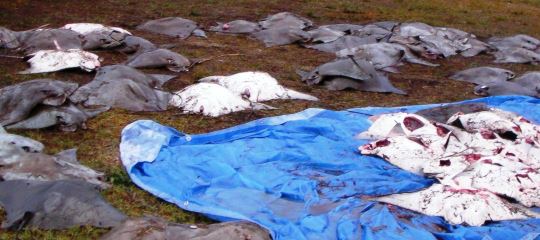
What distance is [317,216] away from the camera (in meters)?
3.60

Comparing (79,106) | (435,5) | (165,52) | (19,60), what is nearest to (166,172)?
(79,106)

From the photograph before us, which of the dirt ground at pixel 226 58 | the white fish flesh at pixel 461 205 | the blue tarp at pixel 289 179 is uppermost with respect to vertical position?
the white fish flesh at pixel 461 205

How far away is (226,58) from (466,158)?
3880 mm

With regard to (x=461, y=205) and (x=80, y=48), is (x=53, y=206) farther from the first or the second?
(x=80, y=48)

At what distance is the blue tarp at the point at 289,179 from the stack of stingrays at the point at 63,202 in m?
0.36

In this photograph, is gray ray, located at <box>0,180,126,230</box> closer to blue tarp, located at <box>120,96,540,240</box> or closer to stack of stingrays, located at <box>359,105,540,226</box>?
blue tarp, located at <box>120,96,540,240</box>

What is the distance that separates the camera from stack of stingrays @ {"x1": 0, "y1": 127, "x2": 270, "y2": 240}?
313 centimetres

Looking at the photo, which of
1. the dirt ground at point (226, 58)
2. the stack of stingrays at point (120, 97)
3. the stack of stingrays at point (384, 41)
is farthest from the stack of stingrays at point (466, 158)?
the stack of stingrays at point (384, 41)

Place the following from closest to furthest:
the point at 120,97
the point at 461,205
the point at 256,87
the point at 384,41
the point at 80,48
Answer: the point at 461,205, the point at 120,97, the point at 256,87, the point at 80,48, the point at 384,41

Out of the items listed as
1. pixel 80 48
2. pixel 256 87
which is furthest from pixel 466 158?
pixel 80 48

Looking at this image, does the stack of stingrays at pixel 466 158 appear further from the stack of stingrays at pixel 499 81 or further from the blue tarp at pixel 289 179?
the stack of stingrays at pixel 499 81

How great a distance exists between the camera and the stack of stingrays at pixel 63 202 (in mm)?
3127

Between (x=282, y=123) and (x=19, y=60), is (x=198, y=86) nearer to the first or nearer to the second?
(x=282, y=123)

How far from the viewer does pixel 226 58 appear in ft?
24.5
